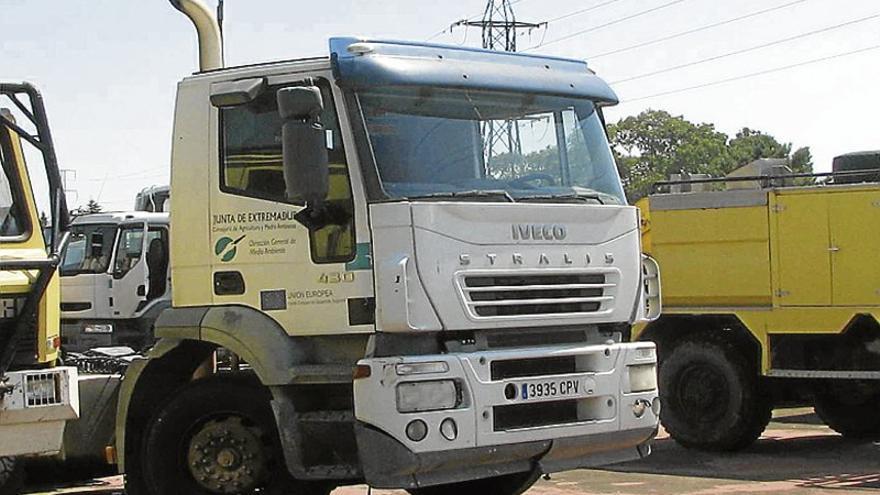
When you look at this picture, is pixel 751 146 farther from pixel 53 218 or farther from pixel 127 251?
pixel 53 218

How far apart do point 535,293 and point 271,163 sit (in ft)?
5.79

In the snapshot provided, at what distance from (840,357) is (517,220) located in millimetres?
6124

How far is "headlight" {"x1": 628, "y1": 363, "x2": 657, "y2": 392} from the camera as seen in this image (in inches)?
336

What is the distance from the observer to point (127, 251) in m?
18.3

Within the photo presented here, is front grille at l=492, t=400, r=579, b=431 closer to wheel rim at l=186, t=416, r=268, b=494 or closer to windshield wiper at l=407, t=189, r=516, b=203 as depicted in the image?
windshield wiper at l=407, t=189, r=516, b=203

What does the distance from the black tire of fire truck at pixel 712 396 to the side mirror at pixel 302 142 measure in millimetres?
7033

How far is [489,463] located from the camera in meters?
7.89

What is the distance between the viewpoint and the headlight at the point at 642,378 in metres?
8.53

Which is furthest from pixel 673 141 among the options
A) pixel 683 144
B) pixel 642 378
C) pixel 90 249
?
pixel 642 378

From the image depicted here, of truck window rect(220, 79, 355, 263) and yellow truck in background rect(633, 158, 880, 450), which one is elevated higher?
truck window rect(220, 79, 355, 263)

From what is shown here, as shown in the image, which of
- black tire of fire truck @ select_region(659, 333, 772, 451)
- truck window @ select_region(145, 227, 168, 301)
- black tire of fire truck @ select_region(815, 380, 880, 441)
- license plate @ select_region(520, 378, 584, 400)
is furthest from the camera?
black tire of fire truck @ select_region(815, 380, 880, 441)

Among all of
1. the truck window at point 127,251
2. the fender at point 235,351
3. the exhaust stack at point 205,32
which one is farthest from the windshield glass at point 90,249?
the fender at point 235,351

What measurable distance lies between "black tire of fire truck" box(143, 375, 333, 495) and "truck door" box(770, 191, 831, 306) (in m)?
6.18

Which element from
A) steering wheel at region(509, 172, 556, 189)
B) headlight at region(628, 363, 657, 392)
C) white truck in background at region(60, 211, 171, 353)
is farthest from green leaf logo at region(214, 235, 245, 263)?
white truck in background at region(60, 211, 171, 353)
